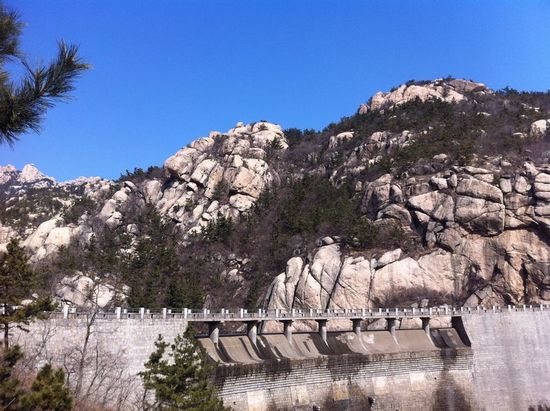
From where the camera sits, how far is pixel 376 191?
79.4 m

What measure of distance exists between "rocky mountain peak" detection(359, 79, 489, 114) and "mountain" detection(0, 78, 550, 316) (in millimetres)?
8651

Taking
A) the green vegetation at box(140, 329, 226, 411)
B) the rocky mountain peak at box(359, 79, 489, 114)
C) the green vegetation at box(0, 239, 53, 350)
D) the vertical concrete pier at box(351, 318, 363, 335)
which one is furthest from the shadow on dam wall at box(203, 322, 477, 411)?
the rocky mountain peak at box(359, 79, 489, 114)

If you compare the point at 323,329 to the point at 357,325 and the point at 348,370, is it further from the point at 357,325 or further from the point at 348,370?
the point at 348,370

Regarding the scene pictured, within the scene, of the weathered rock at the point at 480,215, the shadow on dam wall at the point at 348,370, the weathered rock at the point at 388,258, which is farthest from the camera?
the weathered rock at the point at 388,258

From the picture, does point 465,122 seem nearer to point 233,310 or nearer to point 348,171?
point 348,171

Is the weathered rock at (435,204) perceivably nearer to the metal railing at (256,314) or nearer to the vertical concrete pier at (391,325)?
the metal railing at (256,314)

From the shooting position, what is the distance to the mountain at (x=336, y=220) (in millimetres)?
65625

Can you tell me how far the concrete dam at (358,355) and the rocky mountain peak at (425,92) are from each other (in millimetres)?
80636

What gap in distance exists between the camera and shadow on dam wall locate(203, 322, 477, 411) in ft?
129

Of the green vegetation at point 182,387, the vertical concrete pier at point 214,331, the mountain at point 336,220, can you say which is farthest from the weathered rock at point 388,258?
the green vegetation at point 182,387

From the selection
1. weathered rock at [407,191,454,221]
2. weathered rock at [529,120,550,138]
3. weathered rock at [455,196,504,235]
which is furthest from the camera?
weathered rock at [529,120,550,138]

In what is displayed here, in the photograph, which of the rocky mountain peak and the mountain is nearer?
the mountain

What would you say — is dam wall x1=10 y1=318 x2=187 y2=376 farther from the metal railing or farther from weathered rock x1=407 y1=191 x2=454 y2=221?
weathered rock x1=407 y1=191 x2=454 y2=221

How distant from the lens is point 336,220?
7762cm
